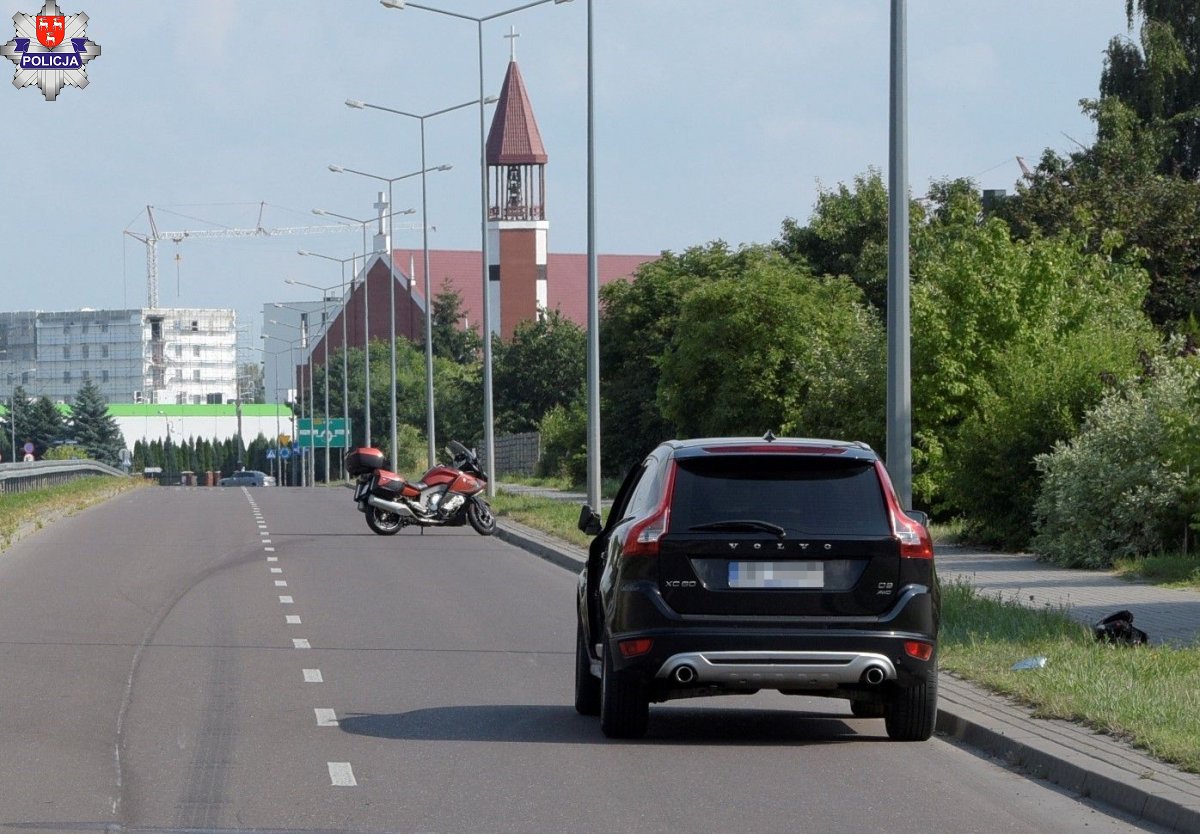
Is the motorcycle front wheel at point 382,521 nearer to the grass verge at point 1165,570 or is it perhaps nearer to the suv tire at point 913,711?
the grass verge at point 1165,570

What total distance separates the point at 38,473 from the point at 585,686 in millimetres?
39180

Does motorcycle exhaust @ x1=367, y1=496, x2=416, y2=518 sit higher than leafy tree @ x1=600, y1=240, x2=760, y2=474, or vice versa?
leafy tree @ x1=600, y1=240, x2=760, y2=474

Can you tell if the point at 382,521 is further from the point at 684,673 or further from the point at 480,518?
the point at 684,673

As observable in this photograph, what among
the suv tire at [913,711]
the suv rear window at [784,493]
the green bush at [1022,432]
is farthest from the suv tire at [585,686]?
the green bush at [1022,432]

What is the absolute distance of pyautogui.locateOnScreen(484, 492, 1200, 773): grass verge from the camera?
9.67 metres

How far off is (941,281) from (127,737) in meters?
20.0

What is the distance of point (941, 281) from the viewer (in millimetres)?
28562

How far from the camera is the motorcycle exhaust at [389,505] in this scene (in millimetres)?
31466

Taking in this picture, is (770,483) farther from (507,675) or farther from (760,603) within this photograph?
(507,675)

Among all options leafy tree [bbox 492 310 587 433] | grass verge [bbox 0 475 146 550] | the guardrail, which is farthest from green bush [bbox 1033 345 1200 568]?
leafy tree [bbox 492 310 587 433]

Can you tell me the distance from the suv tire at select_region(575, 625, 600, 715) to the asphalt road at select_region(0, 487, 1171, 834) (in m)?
0.10

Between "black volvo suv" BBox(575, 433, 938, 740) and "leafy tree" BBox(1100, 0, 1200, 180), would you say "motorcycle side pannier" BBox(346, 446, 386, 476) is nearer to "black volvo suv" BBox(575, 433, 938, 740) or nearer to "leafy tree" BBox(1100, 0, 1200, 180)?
"black volvo suv" BBox(575, 433, 938, 740)

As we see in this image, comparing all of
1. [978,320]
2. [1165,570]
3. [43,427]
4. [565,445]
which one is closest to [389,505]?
[978,320]

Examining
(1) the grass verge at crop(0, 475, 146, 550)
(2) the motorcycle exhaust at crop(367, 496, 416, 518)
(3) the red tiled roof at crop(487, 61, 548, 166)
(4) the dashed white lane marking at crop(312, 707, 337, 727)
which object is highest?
(3) the red tiled roof at crop(487, 61, 548, 166)
